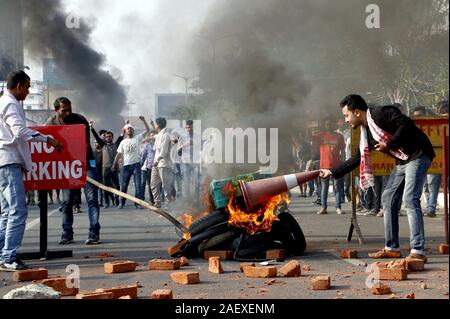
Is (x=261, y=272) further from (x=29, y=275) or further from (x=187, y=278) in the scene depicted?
(x=29, y=275)

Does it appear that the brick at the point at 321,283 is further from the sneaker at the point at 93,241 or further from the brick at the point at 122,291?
the sneaker at the point at 93,241

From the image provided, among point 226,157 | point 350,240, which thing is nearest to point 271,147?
point 226,157

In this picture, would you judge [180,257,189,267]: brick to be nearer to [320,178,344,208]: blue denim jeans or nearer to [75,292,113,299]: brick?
Result: [75,292,113,299]: brick

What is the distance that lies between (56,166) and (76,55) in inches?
578

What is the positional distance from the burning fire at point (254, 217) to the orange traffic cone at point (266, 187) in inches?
3.1

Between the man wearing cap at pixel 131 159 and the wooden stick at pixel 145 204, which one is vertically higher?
the man wearing cap at pixel 131 159

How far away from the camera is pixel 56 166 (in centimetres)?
855

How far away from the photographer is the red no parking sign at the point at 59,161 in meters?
8.45

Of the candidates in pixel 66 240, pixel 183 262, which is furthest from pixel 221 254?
pixel 66 240

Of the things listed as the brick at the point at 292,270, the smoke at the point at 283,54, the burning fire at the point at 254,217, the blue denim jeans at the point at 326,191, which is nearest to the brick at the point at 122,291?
the brick at the point at 292,270
